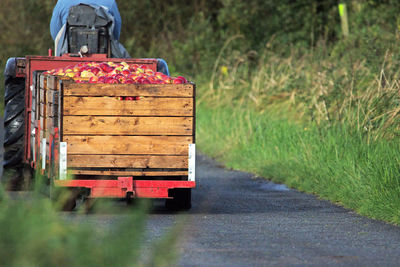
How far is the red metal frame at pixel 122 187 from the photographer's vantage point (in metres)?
10.4

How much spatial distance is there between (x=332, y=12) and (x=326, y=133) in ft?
53.6

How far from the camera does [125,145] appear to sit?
10.6 meters

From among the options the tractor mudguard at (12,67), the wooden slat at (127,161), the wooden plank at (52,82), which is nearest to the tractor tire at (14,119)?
the tractor mudguard at (12,67)

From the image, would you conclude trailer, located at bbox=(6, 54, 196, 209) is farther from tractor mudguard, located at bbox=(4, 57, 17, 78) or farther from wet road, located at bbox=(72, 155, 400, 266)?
tractor mudguard, located at bbox=(4, 57, 17, 78)

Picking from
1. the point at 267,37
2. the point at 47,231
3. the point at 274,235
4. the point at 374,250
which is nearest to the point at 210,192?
the point at 274,235

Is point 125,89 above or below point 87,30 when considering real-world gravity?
below

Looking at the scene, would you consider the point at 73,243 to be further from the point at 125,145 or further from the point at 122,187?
the point at 125,145

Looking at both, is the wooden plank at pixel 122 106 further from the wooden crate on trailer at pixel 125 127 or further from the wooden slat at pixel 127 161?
the wooden slat at pixel 127 161

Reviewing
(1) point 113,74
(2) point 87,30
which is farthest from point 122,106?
(2) point 87,30

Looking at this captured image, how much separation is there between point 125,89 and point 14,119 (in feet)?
8.12

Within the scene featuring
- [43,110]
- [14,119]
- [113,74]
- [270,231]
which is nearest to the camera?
[270,231]

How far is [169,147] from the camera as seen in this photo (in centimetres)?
1066

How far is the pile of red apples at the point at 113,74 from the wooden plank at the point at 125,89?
21cm

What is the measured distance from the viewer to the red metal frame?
10.4 m
